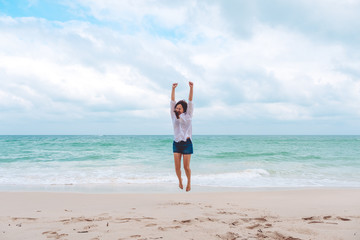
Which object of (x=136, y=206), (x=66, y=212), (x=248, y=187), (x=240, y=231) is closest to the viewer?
(x=240, y=231)

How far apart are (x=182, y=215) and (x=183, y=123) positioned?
2.02 metres

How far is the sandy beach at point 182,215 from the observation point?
406 centimetres

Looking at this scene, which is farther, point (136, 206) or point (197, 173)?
point (197, 173)

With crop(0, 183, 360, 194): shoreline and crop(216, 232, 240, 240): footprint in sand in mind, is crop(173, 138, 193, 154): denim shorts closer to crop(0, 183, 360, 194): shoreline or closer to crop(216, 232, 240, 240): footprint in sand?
crop(216, 232, 240, 240): footprint in sand

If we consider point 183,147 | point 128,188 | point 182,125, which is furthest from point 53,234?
point 128,188

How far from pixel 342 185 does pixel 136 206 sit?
7.26 meters

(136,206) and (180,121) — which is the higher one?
(180,121)

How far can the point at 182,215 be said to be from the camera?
17.5ft

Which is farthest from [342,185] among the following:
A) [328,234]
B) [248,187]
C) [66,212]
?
[66,212]

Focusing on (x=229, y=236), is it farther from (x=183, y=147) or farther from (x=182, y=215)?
(x=182, y=215)

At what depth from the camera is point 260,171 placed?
1320 centimetres

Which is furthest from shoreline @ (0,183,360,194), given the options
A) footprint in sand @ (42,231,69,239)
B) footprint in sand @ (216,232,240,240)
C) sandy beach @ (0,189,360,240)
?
footprint in sand @ (216,232,240,240)

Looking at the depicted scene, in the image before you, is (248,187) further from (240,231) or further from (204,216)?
(240,231)

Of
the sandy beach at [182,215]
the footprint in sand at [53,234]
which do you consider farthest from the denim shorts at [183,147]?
the footprint in sand at [53,234]
